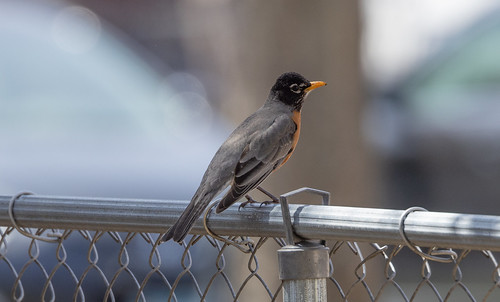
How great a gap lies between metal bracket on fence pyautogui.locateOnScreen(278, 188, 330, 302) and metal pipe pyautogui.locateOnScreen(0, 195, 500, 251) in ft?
0.11

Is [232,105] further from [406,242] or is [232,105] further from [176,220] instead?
[406,242]

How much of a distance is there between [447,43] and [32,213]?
7.67m

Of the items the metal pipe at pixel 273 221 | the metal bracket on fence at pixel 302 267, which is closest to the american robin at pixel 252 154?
the metal pipe at pixel 273 221

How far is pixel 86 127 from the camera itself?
338 inches

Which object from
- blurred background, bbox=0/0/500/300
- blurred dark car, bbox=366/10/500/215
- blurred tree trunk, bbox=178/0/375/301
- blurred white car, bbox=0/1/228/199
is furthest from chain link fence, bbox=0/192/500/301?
blurred dark car, bbox=366/10/500/215

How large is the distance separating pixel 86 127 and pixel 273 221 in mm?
6213

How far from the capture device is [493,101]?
30.8 ft

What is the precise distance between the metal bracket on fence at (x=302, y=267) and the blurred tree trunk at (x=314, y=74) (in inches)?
119

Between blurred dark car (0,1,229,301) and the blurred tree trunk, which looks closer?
the blurred tree trunk

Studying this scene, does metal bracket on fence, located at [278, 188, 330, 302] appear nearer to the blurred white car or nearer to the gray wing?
the gray wing

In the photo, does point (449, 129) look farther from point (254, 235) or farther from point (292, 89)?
point (254, 235)

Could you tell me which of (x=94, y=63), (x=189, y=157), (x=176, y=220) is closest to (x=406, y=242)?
(x=176, y=220)

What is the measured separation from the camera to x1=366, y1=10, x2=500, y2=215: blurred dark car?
29.6 ft

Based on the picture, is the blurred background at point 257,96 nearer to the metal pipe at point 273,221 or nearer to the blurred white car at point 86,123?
the blurred white car at point 86,123
